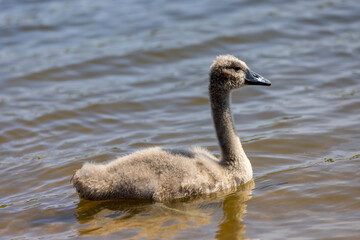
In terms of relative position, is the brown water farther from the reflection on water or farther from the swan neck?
the swan neck

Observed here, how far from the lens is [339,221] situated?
5738 mm

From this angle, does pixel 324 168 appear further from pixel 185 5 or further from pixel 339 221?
pixel 185 5

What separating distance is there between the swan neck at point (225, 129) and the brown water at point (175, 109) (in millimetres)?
379

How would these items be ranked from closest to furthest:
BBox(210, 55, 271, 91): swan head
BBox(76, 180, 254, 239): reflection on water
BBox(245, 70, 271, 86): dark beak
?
BBox(76, 180, 254, 239): reflection on water
BBox(210, 55, 271, 91): swan head
BBox(245, 70, 271, 86): dark beak

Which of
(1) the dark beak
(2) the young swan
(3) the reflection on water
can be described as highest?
(1) the dark beak

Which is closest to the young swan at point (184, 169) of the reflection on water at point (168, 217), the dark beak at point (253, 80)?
the dark beak at point (253, 80)

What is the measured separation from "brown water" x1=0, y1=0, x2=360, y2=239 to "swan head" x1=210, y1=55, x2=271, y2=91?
1180 millimetres

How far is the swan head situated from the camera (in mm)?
6602

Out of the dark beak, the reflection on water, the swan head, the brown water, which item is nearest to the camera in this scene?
the reflection on water

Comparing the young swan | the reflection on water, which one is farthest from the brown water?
the young swan

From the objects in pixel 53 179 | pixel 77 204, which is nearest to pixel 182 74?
pixel 53 179

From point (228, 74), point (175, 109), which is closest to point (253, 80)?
point (228, 74)

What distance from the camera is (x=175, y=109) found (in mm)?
9617

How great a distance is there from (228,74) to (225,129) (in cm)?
62
